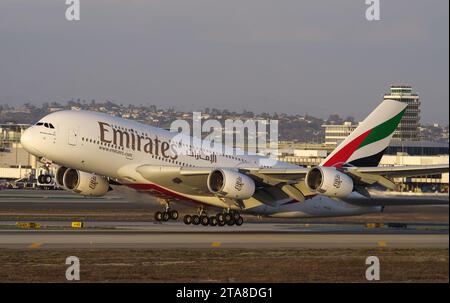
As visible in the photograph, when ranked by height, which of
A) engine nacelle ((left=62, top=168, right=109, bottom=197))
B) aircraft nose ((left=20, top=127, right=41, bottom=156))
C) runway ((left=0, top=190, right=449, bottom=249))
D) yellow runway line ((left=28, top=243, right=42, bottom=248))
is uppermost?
aircraft nose ((left=20, top=127, right=41, bottom=156))

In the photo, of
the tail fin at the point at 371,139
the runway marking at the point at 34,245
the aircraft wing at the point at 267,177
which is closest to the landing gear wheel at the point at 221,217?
the aircraft wing at the point at 267,177

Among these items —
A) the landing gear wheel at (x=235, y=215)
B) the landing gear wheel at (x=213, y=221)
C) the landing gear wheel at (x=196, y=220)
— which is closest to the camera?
the landing gear wheel at (x=235, y=215)

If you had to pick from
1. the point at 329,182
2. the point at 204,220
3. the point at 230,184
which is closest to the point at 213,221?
the point at 204,220

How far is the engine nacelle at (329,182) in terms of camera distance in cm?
4612

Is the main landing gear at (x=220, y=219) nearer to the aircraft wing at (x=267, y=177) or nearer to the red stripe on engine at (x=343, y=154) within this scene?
the aircraft wing at (x=267, y=177)

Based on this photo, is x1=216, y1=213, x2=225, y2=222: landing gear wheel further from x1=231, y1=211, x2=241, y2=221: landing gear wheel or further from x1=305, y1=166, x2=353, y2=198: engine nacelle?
x1=305, y1=166, x2=353, y2=198: engine nacelle

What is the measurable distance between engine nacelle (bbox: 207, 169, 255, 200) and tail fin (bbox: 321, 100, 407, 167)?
613 cm

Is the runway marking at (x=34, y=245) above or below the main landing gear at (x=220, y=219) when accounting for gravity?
above

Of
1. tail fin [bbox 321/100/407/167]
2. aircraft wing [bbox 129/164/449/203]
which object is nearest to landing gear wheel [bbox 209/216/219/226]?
aircraft wing [bbox 129/164/449/203]

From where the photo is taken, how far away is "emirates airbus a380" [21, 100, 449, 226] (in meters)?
46.5

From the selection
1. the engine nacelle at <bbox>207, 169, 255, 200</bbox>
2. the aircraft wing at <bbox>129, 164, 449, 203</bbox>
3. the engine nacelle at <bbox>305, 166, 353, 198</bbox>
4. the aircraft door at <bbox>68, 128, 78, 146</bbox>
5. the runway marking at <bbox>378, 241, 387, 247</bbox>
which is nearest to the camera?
the runway marking at <bbox>378, 241, 387, 247</bbox>

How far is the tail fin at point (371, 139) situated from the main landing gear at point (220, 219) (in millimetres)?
5897

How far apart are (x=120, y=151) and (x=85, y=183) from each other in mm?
4456

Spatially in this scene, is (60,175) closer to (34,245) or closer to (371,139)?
(34,245)
